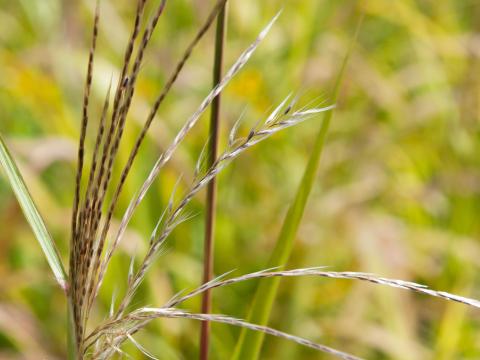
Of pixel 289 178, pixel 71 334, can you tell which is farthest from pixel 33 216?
pixel 289 178

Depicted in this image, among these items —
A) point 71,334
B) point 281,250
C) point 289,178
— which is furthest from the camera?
point 289,178

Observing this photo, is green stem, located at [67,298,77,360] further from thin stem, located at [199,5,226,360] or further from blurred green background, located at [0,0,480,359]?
blurred green background, located at [0,0,480,359]

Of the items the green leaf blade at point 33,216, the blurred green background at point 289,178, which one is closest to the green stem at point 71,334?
the green leaf blade at point 33,216

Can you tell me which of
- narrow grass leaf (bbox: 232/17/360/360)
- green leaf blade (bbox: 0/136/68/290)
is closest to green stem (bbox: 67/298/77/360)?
green leaf blade (bbox: 0/136/68/290)

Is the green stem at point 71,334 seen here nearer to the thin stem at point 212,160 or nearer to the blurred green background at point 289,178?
the thin stem at point 212,160

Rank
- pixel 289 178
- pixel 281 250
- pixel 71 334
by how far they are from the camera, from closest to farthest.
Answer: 1. pixel 71 334
2. pixel 281 250
3. pixel 289 178

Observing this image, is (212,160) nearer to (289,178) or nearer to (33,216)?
(33,216)
